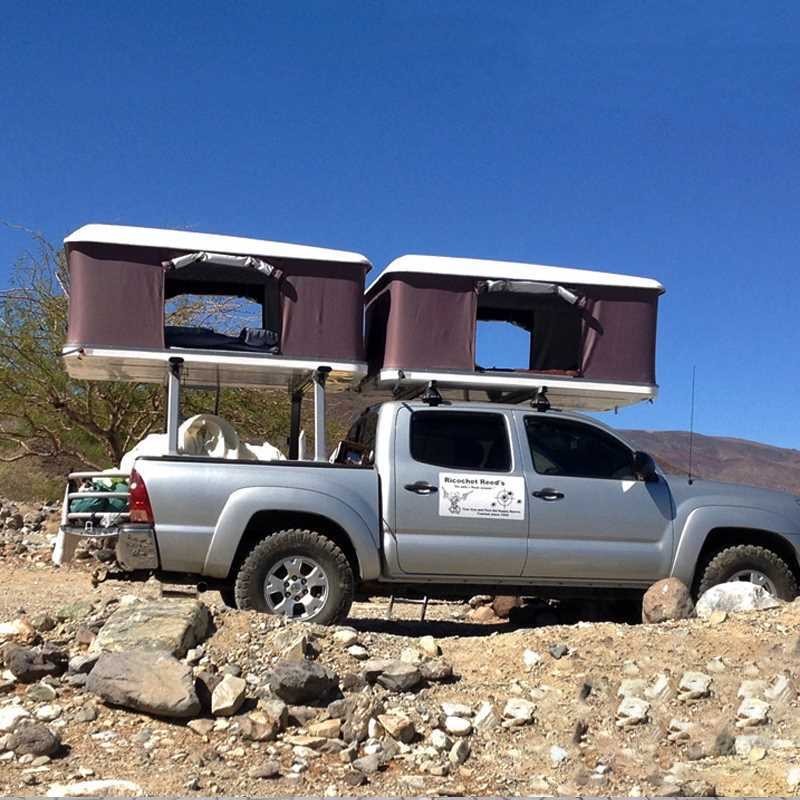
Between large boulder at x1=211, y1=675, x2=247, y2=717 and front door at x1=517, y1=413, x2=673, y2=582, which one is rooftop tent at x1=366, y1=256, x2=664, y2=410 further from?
large boulder at x1=211, y1=675, x2=247, y2=717

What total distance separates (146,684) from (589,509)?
372 centimetres

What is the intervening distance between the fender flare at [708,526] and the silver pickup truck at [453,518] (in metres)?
0.01

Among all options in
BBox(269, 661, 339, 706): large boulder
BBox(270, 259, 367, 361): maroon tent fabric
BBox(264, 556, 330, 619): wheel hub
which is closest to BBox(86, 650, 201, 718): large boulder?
BBox(269, 661, 339, 706): large boulder

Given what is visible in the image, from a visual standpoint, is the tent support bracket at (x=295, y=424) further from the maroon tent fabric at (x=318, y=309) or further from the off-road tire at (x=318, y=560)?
the off-road tire at (x=318, y=560)

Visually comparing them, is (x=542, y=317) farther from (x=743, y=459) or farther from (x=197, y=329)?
(x=743, y=459)

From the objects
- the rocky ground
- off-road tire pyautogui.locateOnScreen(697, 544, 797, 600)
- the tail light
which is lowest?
the rocky ground

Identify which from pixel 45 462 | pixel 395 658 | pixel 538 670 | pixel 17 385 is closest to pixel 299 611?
pixel 395 658

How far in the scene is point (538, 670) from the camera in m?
6.80

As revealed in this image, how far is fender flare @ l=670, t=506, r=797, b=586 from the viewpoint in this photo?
8.38 m

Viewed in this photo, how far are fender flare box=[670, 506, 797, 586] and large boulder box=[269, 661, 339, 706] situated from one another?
3.35 m

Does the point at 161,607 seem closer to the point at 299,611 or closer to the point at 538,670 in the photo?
the point at 299,611

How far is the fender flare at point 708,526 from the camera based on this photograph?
8.38 metres

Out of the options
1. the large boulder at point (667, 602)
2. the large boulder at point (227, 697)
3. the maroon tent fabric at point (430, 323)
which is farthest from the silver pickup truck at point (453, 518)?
the large boulder at point (227, 697)

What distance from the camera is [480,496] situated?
803cm
